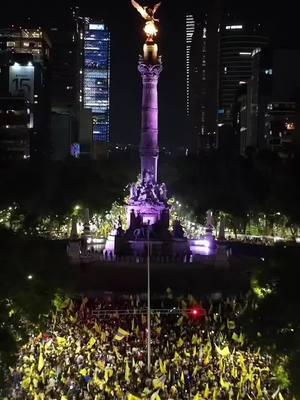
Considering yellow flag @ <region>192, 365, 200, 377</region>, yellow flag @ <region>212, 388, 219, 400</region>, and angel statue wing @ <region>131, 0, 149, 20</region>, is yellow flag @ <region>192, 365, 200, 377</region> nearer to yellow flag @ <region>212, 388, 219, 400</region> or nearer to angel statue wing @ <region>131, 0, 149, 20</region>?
yellow flag @ <region>212, 388, 219, 400</region>

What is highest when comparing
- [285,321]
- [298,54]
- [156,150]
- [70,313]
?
[298,54]

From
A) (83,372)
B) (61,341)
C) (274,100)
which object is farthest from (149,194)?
(274,100)

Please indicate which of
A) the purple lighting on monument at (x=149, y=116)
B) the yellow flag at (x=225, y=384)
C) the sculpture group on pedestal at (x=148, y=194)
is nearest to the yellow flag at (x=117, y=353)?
the yellow flag at (x=225, y=384)

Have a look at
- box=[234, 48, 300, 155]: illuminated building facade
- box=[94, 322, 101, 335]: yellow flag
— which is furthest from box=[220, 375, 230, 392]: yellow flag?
box=[234, 48, 300, 155]: illuminated building facade

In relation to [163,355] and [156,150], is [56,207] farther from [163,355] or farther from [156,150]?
[163,355]

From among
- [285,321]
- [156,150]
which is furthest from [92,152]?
[285,321]

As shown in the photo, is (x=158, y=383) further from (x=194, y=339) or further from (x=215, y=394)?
(x=194, y=339)
